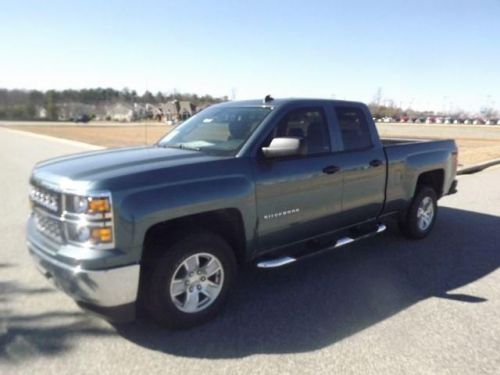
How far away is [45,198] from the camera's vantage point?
11.4 feet

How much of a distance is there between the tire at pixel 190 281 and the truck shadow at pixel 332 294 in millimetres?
146

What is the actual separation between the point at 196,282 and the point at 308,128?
1.99 meters

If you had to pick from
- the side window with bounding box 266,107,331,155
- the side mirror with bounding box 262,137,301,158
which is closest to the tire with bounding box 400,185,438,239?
the side window with bounding box 266,107,331,155

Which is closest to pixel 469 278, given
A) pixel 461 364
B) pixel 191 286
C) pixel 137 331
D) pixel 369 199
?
pixel 369 199

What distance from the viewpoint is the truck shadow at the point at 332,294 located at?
3414 mm

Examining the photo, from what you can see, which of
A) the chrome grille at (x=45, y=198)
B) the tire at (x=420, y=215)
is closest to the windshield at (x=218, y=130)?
the chrome grille at (x=45, y=198)

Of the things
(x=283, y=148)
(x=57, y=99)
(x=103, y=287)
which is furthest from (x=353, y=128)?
(x=57, y=99)

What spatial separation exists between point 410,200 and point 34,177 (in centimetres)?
449

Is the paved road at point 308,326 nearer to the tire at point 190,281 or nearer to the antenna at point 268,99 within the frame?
the tire at point 190,281

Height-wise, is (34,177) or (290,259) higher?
(34,177)

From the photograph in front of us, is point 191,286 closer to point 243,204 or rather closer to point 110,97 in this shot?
point 243,204

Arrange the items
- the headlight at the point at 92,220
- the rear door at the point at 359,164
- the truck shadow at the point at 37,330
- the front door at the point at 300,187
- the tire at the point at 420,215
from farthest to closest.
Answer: the tire at the point at 420,215, the rear door at the point at 359,164, the front door at the point at 300,187, the truck shadow at the point at 37,330, the headlight at the point at 92,220

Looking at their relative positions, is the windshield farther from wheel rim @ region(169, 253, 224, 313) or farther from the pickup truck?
wheel rim @ region(169, 253, 224, 313)

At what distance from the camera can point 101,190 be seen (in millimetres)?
3053
